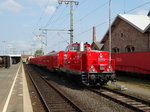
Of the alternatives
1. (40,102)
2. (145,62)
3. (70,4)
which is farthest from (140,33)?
(40,102)

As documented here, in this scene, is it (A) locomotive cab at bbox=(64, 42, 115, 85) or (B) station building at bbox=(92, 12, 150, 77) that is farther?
(B) station building at bbox=(92, 12, 150, 77)

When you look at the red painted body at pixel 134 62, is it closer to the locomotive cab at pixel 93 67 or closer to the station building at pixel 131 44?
the station building at pixel 131 44

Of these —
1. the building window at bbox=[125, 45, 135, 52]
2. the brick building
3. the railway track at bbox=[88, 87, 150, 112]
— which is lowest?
the railway track at bbox=[88, 87, 150, 112]

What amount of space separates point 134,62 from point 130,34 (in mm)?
8421

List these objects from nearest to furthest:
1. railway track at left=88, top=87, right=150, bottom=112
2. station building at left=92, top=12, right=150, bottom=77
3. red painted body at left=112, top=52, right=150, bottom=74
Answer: railway track at left=88, top=87, right=150, bottom=112
red painted body at left=112, top=52, right=150, bottom=74
station building at left=92, top=12, right=150, bottom=77

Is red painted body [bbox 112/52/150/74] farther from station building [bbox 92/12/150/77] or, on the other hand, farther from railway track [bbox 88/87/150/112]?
railway track [bbox 88/87/150/112]

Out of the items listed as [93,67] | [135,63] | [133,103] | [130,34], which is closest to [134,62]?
[135,63]

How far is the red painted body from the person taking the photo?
19.9 m

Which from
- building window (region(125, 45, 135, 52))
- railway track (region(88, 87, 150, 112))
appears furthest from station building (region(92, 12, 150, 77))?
railway track (region(88, 87, 150, 112))

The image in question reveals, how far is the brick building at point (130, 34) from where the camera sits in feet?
87.1

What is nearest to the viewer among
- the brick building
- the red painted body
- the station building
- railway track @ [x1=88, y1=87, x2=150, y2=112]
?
railway track @ [x1=88, y1=87, x2=150, y2=112]

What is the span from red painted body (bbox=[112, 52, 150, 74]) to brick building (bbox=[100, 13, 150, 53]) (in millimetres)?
3594

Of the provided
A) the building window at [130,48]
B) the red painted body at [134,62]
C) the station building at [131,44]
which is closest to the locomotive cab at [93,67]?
the red painted body at [134,62]

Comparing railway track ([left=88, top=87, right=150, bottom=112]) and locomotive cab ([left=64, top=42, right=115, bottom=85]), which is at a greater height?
locomotive cab ([left=64, top=42, right=115, bottom=85])
